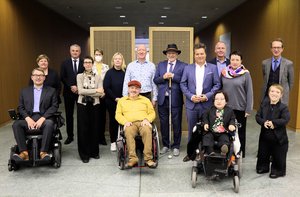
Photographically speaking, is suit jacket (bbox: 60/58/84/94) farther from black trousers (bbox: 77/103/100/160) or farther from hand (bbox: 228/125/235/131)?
hand (bbox: 228/125/235/131)

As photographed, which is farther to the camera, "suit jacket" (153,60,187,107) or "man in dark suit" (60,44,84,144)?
"man in dark suit" (60,44,84,144)

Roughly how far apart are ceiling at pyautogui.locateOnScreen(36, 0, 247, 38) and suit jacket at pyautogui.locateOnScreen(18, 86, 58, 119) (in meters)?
5.02

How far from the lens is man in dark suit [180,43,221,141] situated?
3535mm

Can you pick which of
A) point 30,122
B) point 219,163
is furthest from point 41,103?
point 219,163

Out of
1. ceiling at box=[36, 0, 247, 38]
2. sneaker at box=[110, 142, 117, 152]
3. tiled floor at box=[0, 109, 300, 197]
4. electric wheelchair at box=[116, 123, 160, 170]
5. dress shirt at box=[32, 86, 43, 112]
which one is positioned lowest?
tiled floor at box=[0, 109, 300, 197]

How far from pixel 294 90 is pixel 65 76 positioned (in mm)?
3924

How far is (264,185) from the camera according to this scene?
2.98m

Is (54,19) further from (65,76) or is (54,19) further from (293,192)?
(293,192)

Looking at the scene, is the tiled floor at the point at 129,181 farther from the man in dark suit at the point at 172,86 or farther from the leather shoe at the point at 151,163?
the man in dark suit at the point at 172,86

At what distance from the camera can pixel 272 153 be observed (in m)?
3.18

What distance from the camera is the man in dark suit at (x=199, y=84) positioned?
354 cm

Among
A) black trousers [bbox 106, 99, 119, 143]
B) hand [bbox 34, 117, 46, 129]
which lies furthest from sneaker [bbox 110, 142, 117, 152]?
hand [bbox 34, 117, 46, 129]

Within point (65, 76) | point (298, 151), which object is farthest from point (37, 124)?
point (298, 151)

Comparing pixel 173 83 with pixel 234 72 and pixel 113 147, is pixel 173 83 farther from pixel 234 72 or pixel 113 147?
pixel 113 147
